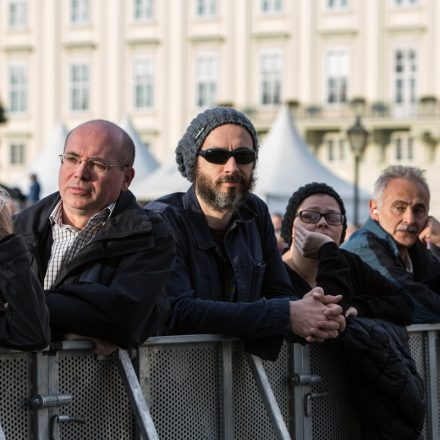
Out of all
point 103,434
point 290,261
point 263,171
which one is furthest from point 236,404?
point 263,171

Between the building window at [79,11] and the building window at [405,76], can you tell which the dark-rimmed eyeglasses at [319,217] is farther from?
the building window at [79,11]

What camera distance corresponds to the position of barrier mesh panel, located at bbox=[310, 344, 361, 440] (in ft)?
18.0

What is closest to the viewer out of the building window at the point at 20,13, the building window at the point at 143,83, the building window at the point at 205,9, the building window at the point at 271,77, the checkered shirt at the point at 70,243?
the checkered shirt at the point at 70,243

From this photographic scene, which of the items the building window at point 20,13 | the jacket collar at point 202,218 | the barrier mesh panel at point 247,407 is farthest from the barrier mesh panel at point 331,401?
the building window at point 20,13

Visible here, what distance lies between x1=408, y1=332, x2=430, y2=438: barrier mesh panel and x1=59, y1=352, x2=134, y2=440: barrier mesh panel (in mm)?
1756

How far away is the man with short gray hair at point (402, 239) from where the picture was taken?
253 inches

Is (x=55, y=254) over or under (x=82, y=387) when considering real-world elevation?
over

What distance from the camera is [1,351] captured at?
421 centimetres

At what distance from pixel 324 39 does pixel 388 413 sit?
4557 cm

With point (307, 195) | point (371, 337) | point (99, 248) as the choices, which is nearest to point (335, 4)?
point (307, 195)

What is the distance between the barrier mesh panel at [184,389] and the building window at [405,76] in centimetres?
4481

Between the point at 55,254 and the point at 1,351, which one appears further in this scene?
the point at 55,254

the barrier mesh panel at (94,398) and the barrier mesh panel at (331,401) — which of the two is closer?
the barrier mesh panel at (94,398)

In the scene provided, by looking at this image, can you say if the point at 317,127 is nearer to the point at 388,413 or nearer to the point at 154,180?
the point at 154,180
